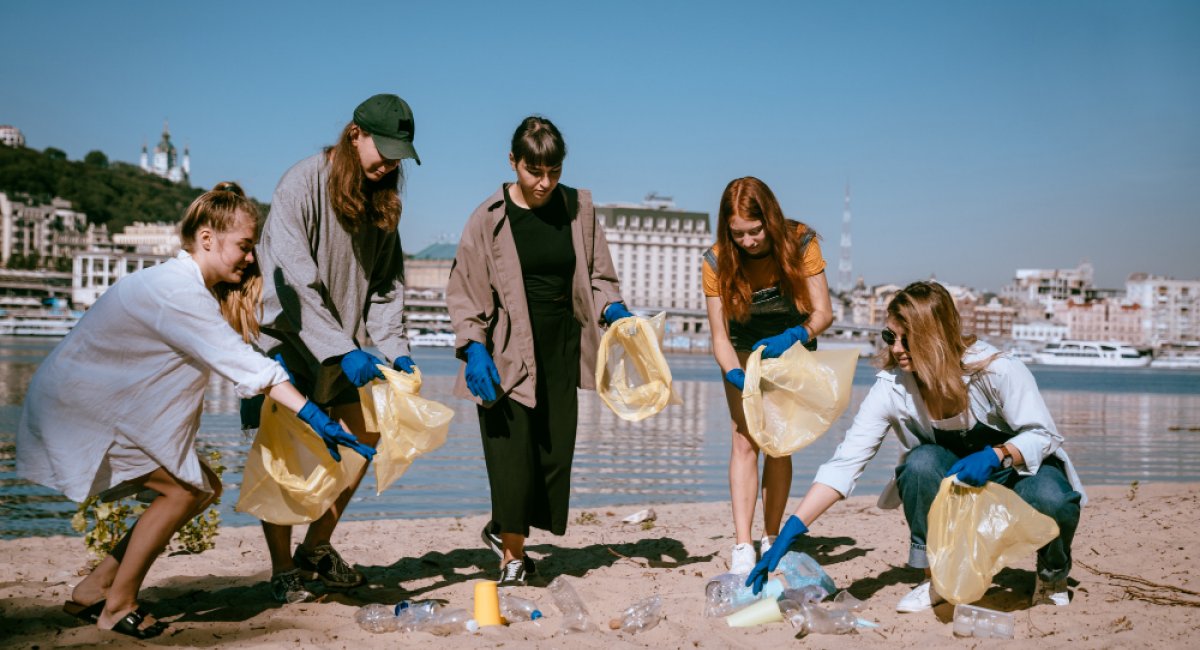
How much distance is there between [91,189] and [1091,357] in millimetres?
138036

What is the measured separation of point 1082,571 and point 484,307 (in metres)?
2.57

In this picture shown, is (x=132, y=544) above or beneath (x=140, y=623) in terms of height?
above

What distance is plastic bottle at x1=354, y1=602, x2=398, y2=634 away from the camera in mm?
3006

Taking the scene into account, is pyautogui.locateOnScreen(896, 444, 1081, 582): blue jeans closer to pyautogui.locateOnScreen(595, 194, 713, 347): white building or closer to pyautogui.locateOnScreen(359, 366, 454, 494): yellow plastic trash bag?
pyautogui.locateOnScreen(359, 366, 454, 494): yellow plastic trash bag

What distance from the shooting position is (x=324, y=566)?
353 cm

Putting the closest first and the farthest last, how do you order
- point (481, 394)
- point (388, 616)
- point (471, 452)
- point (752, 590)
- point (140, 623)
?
point (140, 623) < point (388, 616) < point (752, 590) < point (481, 394) < point (471, 452)

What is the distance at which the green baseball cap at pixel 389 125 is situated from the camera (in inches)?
124

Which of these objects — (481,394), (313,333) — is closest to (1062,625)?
(481,394)

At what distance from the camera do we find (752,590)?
10.7 feet

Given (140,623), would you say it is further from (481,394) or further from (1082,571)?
(1082,571)

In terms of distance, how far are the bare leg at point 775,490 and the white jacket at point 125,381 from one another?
2.09m

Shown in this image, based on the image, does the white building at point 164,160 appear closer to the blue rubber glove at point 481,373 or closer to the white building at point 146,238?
the white building at point 146,238

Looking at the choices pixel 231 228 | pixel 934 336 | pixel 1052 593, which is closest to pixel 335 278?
pixel 231 228

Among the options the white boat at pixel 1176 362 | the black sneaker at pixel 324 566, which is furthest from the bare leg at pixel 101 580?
the white boat at pixel 1176 362
